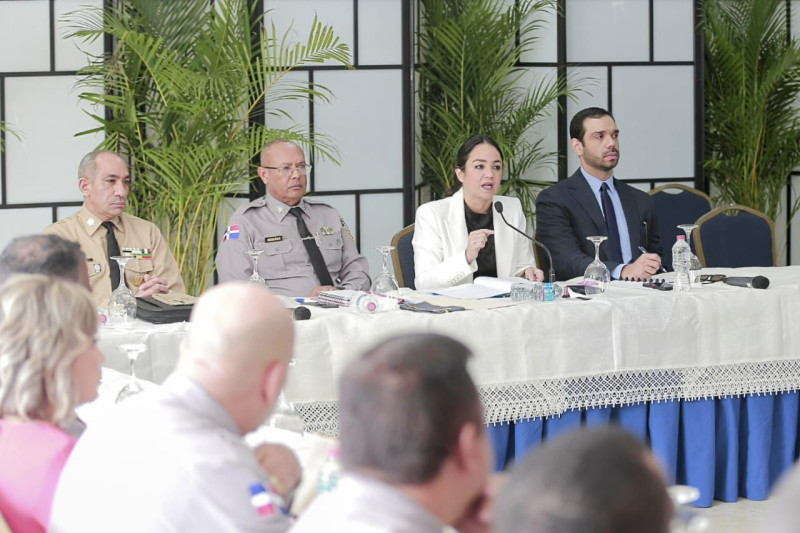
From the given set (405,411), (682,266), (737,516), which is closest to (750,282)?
(682,266)

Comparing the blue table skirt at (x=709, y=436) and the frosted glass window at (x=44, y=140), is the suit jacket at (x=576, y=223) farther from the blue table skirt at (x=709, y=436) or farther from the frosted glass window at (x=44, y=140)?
the frosted glass window at (x=44, y=140)

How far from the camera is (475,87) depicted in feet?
21.1

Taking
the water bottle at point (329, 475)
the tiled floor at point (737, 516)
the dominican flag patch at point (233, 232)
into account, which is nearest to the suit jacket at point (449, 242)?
the dominican flag patch at point (233, 232)

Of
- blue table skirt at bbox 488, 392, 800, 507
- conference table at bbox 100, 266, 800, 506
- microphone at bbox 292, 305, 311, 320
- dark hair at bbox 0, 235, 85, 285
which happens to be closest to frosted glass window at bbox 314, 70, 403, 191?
conference table at bbox 100, 266, 800, 506

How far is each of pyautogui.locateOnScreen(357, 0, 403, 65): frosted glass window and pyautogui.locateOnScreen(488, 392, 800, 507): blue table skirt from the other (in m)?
2.80

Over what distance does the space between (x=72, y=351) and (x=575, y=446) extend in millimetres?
1045

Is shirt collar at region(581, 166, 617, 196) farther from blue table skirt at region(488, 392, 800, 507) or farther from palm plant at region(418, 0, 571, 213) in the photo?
blue table skirt at region(488, 392, 800, 507)

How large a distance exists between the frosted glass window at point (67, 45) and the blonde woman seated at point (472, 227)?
6.20 ft

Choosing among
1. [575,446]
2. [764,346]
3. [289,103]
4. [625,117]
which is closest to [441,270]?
[764,346]

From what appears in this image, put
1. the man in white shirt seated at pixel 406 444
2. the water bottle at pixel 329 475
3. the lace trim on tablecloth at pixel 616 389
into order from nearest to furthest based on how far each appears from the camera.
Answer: the man in white shirt seated at pixel 406 444 → the water bottle at pixel 329 475 → the lace trim on tablecloth at pixel 616 389

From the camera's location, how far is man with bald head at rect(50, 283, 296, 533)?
5.03 feet

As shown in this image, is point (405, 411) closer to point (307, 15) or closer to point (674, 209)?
point (307, 15)

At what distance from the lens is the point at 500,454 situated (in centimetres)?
388

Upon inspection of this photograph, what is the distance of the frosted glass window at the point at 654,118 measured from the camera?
683cm
